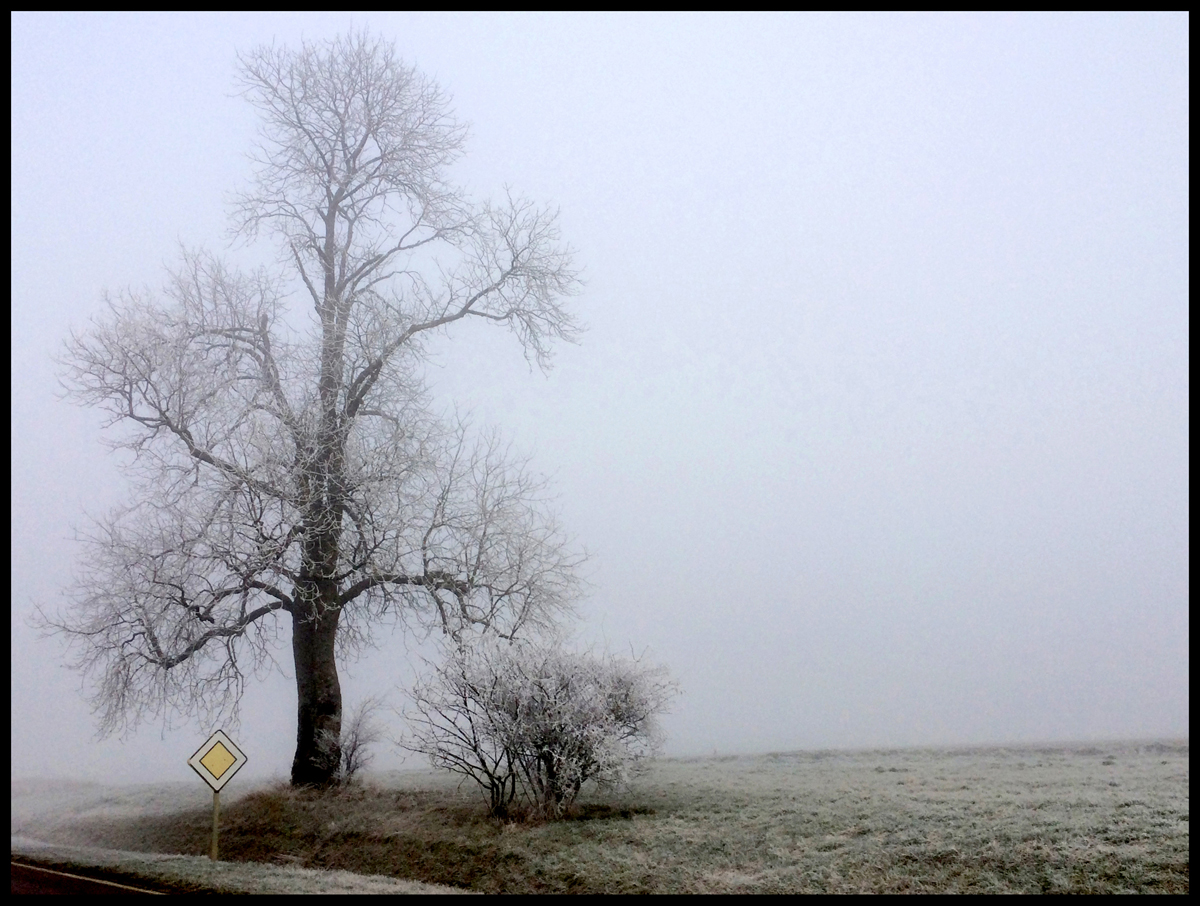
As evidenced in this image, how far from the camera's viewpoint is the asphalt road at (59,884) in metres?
12.5

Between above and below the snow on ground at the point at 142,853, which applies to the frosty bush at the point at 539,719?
above

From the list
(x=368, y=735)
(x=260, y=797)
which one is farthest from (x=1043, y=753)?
(x=260, y=797)

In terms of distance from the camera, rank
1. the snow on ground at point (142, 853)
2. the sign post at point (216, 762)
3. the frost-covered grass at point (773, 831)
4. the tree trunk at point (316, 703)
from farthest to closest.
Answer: the tree trunk at point (316, 703)
the sign post at point (216, 762)
the snow on ground at point (142, 853)
the frost-covered grass at point (773, 831)

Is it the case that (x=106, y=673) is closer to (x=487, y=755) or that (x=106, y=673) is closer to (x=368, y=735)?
(x=368, y=735)

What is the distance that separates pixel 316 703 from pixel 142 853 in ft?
12.4

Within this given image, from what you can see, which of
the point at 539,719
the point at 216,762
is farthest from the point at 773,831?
the point at 216,762

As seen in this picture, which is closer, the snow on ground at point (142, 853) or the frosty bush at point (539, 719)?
the snow on ground at point (142, 853)

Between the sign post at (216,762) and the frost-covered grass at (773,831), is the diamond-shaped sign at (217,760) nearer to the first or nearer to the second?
the sign post at (216,762)

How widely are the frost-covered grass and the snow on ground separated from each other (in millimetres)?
844

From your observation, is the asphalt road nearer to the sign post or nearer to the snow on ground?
the snow on ground

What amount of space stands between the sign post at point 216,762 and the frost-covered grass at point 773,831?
1.63 meters

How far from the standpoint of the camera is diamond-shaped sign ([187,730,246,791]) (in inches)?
585

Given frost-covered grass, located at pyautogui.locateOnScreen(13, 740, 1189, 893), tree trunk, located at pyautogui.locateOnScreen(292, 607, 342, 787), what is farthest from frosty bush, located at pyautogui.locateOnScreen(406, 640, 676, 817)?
tree trunk, located at pyautogui.locateOnScreen(292, 607, 342, 787)

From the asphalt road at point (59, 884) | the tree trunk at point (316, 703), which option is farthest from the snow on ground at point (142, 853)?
the tree trunk at point (316, 703)
